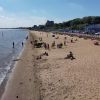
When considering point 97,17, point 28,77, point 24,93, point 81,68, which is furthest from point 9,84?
point 97,17

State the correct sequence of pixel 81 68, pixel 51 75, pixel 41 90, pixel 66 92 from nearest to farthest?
1. pixel 66 92
2. pixel 41 90
3. pixel 51 75
4. pixel 81 68

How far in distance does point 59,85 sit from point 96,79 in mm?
2657

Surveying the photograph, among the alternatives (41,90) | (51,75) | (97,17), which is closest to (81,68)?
(51,75)

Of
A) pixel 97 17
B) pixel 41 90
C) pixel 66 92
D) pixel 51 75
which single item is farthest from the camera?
pixel 97 17

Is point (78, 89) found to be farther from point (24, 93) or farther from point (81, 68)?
point (81, 68)

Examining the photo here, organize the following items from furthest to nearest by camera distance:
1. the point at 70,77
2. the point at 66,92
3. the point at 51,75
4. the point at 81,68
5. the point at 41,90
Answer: the point at 81,68, the point at 51,75, the point at 70,77, the point at 41,90, the point at 66,92

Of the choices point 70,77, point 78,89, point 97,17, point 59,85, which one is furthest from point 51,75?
point 97,17

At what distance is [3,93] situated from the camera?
2019cm

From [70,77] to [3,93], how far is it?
16.9 ft

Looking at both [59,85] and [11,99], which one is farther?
[59,85]

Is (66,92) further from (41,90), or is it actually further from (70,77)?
(70,77)

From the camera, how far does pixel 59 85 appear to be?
1948cm

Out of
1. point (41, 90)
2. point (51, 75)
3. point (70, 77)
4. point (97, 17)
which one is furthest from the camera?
point (97, 17)

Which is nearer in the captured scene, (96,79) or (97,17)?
(96,79)
